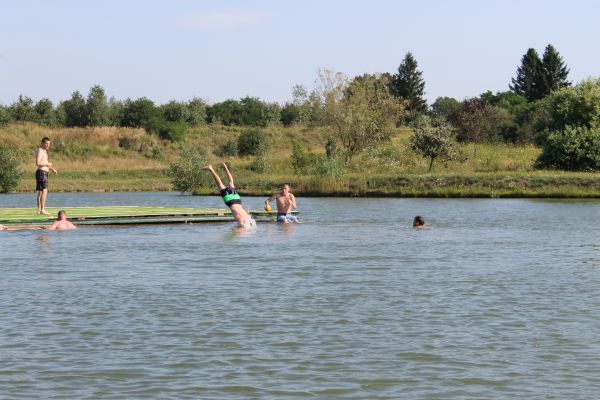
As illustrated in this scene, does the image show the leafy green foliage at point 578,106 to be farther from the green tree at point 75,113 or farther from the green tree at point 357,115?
the green tree at point 75,113

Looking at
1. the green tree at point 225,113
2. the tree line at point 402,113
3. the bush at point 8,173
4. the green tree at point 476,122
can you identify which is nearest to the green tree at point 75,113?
the tree line at point 402,113

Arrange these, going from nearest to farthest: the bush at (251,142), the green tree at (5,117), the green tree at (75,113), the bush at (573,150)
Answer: the bush at (573,150), the bush at (251,142), the green tree at (5,117), the green tree at (75,113)

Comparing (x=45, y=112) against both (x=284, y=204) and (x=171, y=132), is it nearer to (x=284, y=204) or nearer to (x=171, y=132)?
(x=171, y=132)

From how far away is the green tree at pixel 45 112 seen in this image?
95.7 m

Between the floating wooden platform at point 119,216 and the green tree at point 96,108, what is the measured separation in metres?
65.1

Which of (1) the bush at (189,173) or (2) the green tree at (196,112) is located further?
(2) the green tree at (196,112)

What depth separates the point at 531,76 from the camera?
11525 centimetres

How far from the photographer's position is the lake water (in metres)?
9.66

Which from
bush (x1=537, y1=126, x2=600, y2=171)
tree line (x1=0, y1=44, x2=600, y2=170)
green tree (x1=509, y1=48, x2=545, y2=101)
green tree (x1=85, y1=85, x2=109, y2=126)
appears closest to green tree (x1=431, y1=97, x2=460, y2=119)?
tree line (x1=0, y1=44, x2=600, y2=170)

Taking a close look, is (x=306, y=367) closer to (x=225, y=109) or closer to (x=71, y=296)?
(x=71, y=296)

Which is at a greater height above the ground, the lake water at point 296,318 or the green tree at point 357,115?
the green tree at point 357,115

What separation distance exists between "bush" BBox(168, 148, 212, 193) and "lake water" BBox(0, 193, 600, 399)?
37.5 m

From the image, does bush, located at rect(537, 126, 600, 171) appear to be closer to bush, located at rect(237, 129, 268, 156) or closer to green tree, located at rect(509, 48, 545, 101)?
bush, located at rect(237, 129, 268, 156)

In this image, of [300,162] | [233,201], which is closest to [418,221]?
[233,201]
